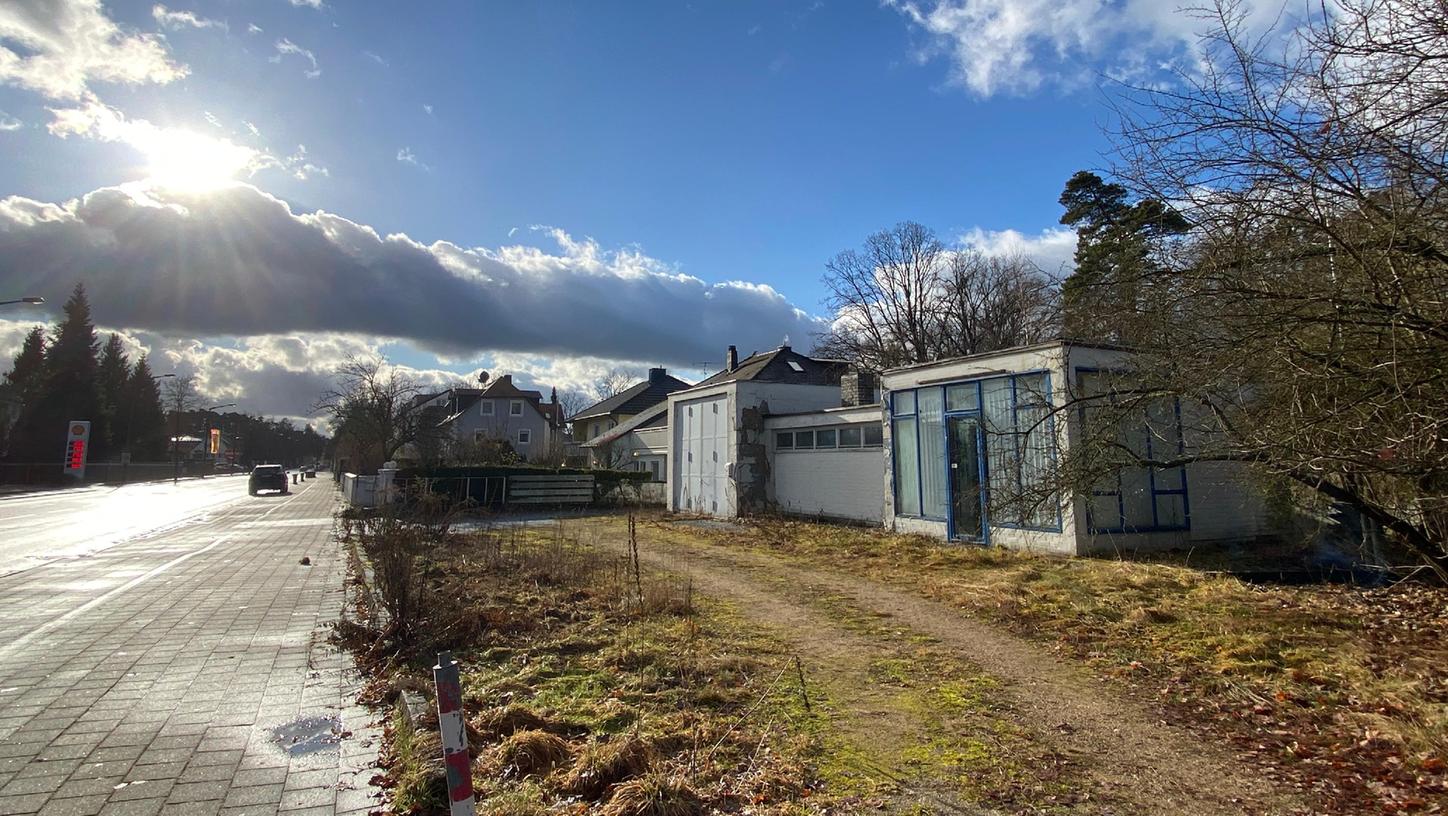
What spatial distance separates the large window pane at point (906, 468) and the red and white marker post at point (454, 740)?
537 inches

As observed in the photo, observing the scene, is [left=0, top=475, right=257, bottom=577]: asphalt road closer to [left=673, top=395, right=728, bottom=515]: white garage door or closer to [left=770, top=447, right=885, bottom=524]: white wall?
[left=673, top=395, right=728, bottom=515]: white garage door

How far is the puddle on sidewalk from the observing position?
443 cm

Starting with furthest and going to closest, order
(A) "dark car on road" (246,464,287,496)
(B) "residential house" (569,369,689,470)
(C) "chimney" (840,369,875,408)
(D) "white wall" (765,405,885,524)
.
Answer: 1. (B) "residential house" (569,369,689,470)
2. (A) "dark car on road" (246,464,287,496)
3. (C) "chimney" (840,369,875,408)
4. (D) "white wall" (765,405,885,524)

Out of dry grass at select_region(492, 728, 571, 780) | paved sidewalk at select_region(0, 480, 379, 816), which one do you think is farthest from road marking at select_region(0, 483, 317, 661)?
dry grass at select_region(492, 728, 571, 780)

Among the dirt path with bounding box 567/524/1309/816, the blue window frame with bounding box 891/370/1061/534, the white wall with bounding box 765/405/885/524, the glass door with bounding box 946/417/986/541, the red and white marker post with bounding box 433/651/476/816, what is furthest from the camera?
the white wall with bounding box 765/405/885/524

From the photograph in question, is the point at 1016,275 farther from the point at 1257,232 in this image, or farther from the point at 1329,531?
the point at 1257,232

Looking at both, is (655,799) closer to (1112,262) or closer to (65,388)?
(1112,262)

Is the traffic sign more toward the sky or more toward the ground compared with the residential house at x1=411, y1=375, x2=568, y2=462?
more toward the ground

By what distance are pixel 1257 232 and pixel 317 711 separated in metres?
7.45

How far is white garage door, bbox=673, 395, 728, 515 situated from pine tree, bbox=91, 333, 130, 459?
5549 cm

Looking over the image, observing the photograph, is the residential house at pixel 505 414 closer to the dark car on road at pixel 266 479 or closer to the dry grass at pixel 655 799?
the dark car on road at pixel 266 479

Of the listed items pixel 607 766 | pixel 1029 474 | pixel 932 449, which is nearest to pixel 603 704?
pixel 607 766

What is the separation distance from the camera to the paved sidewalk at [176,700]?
12.5ft

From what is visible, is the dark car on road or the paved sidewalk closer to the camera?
the paved sidewalk
